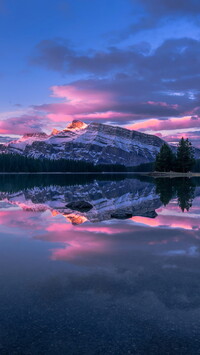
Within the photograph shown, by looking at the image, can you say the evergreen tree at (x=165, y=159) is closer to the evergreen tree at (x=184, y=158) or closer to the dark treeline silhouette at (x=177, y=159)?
the dark treeline silhouette at (x=177, y=159)

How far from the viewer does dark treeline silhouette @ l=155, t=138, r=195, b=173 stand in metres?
126

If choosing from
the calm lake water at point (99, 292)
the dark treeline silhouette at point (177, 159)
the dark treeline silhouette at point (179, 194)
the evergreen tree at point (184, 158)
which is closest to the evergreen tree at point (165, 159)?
the dark treeline silhouette at point (177, 159)

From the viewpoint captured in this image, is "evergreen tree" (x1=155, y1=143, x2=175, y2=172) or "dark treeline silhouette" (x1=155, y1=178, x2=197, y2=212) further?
"evergreen tree" (x1=155, y1=143, x2=175, y2=172)

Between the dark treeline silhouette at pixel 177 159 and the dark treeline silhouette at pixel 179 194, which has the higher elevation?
the dark treeline silhouette at pixel 177 159

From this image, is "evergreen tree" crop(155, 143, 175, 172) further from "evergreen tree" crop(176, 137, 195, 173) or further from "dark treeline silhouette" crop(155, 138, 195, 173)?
"evergreen tree" crop(176, 137, 195, 173)

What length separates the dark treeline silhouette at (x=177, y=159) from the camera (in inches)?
4953

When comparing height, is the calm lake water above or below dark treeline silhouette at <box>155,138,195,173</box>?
below

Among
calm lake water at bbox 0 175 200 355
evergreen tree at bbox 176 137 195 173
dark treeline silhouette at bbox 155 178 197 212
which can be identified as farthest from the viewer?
evergreen tree at bbox 176 137 195 173

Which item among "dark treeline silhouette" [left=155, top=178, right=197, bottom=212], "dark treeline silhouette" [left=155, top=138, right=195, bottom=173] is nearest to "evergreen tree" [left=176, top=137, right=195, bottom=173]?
"dark treeline silhouette" [left=155, top=138, right=195, bottom=173]

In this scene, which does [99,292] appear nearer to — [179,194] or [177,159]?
[179,194]

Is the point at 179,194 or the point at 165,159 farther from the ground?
the point at 165,159

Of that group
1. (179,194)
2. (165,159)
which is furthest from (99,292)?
(165,159)

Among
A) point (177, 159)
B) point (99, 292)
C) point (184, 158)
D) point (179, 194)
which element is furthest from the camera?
point (177, 159)

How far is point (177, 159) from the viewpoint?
12725cm
